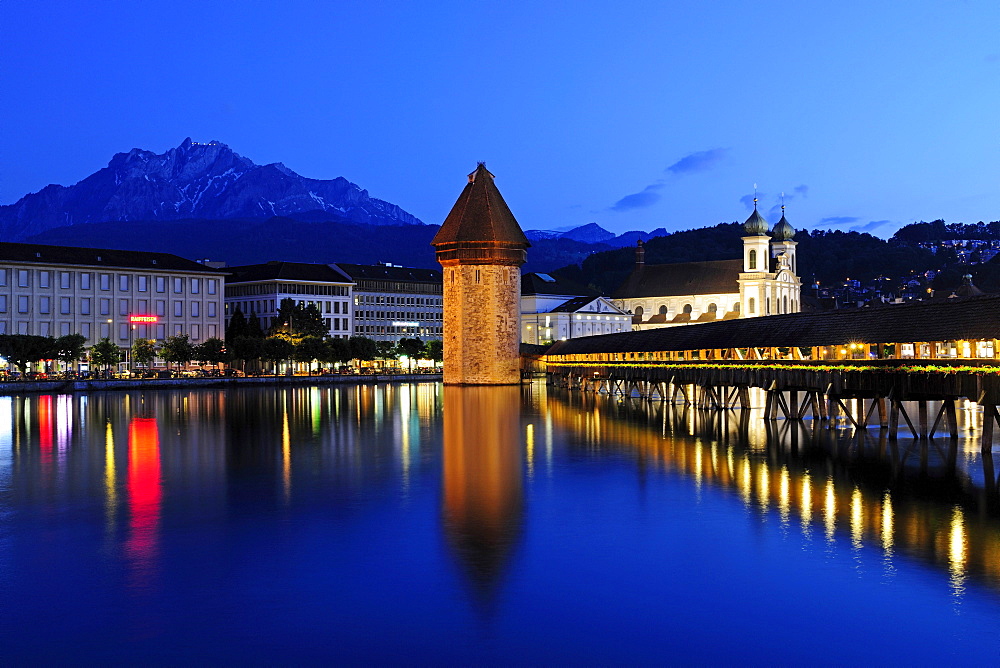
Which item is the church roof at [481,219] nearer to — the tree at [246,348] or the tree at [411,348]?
the tree at [246,348]

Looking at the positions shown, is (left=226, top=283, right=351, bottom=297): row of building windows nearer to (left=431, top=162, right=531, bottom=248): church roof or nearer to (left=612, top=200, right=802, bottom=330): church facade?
(left=612, top=200, right=802, bottom=330): church facade

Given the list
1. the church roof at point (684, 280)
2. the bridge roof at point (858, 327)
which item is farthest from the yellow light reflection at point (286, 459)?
the church roof at point (684, 280)

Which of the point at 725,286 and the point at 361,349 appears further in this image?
the point at 725,286

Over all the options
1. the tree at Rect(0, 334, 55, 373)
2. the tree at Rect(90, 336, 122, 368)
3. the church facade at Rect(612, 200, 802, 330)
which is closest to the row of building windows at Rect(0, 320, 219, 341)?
the tree at Rect(90, 336, 122, 368)

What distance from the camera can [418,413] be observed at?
47.0 meters

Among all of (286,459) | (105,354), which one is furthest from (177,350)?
(286,459)

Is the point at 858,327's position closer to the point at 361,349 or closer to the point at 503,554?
the point at 503,554

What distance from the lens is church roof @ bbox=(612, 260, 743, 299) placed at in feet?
385

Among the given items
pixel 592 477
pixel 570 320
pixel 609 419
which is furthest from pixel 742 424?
pixel 570 320

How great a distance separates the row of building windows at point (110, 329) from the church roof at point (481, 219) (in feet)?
97.2

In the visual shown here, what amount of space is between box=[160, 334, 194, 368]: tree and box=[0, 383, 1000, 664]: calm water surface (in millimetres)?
59796

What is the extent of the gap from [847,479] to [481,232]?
57.1 m

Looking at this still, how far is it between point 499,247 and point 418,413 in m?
32.7

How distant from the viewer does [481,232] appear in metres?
77.7
